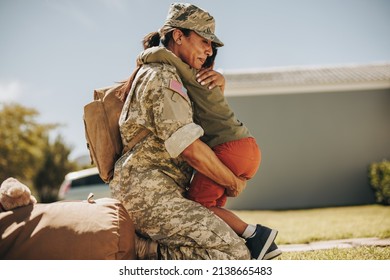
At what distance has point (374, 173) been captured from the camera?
10617 mm

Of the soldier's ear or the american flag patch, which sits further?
the soldier's ear

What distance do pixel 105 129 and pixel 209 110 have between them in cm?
64

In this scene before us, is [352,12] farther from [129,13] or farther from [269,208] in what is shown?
[269,208]

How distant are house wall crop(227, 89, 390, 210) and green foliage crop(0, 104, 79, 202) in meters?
9.02

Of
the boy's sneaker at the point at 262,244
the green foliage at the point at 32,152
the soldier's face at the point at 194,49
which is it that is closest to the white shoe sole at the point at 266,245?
the boy's sneaker at the point at 262,244

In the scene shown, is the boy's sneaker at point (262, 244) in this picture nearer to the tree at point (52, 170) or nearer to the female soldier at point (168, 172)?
the female soldier at point (168, 172)

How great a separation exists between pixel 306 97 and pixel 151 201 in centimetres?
1069

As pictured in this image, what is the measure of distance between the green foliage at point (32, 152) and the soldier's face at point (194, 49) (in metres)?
14.3

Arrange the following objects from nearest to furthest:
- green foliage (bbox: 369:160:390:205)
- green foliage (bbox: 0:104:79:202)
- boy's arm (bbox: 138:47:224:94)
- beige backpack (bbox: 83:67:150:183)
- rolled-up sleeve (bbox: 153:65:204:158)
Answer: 1. rolled-up sleeve (bbox: 153:65:204:158)
2. boy's arm (bbox: 138:47:224:94)
3. beige backpack (bbox: 83:67:150:183)
4. green foliage (bbox: 369:160:390:205)
5. green foliage (bbox: 0:104:79:202)

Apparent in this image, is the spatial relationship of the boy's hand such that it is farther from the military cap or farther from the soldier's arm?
the soldier's arm

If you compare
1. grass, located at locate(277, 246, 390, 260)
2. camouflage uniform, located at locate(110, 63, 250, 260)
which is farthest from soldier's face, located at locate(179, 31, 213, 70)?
grass, located at locate(277, 246, 390, 260)

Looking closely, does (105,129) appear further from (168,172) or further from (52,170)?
(52,170)

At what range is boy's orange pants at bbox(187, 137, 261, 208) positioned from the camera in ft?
7.50

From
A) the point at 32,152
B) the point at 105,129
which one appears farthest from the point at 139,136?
the point at 32,152
